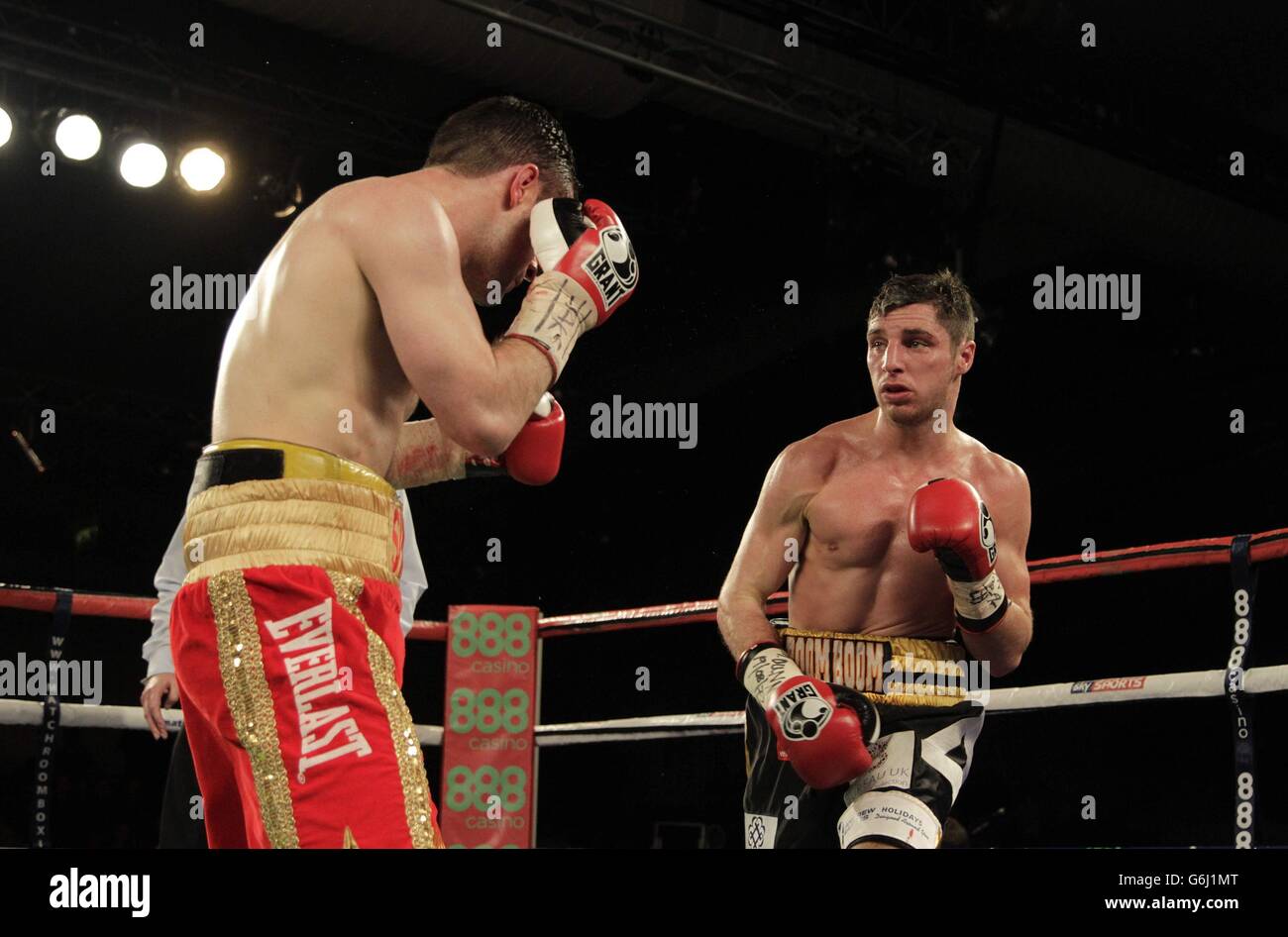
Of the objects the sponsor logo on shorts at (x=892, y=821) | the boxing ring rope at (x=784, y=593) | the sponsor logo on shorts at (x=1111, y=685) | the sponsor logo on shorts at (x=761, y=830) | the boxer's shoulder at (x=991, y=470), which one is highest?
the boxer's shoulder at (x=991, y=470)

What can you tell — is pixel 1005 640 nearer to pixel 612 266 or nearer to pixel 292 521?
pixel 612 266

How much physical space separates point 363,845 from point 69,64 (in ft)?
12.6

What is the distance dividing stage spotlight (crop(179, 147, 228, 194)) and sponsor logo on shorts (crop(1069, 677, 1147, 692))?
343 centimetres

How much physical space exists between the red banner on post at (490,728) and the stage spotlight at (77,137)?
223 centimetres

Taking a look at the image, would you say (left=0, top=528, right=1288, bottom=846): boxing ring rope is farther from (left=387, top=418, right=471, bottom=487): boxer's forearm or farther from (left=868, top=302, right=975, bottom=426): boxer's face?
(left=387, top=418, right=471, bottom=487): boxer's forearm

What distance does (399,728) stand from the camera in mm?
1277

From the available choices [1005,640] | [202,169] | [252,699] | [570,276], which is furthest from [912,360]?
[202,169]

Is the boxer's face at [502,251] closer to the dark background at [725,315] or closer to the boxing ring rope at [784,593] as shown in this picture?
the boxing ring rope at [784,593]

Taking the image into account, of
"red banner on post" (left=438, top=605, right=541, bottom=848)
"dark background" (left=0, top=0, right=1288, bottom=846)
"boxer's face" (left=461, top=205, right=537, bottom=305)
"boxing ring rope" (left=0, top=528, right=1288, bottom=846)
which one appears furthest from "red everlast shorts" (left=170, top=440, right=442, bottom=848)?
"dark background" (left=0, top=0, right=1288, bottom=846)

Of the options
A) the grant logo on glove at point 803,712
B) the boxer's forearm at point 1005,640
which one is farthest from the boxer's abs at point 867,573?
the grant logo on glove at point 803,712

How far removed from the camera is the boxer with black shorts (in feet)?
6.47

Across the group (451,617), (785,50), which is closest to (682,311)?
(785,50)

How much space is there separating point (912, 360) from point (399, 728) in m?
1.28

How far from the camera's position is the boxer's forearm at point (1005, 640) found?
79.9 inches
